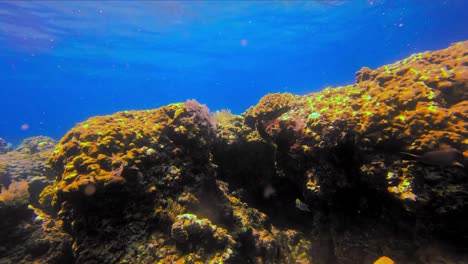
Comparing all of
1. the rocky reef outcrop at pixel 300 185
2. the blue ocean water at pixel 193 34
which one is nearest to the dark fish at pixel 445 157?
the rocky reef outcrop at pixel 300 185

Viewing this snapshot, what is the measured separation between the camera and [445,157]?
364cm

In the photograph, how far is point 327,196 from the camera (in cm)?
493

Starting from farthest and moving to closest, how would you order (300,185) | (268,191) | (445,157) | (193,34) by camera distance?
(193,34), (268,191), (300,185), (445,157)

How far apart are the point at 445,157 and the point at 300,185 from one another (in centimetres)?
285

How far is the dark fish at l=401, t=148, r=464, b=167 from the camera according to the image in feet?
11.8

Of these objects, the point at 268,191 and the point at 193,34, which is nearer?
the point at 268,191

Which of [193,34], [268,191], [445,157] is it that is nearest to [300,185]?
[268,191]

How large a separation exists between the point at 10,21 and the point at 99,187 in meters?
32.3

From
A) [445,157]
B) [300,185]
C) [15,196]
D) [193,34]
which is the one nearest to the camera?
[445,157]

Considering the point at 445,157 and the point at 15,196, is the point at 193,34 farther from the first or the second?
the point at 445,157

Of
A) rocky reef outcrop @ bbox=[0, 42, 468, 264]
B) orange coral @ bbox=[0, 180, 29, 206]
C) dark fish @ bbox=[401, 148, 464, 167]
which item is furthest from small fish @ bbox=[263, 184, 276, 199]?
orange coral @ bbox=[0, 180, 29, 206]

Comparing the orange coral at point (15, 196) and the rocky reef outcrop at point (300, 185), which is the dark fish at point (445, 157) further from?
the orange coral at point (15, 196)

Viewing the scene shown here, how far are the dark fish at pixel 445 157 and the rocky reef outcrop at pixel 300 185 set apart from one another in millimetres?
15

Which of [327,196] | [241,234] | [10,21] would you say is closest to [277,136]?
[327,196]
